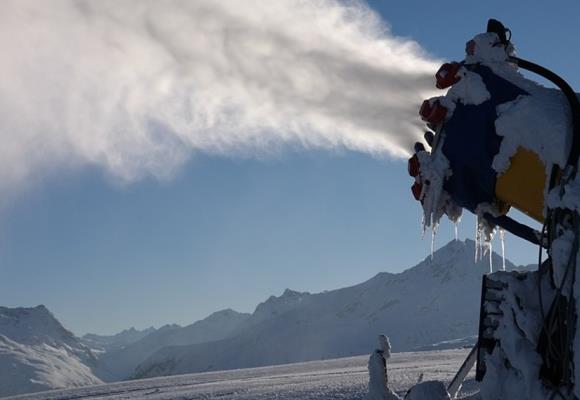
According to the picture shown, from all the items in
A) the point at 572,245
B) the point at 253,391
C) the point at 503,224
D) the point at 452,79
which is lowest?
the point at 253,391

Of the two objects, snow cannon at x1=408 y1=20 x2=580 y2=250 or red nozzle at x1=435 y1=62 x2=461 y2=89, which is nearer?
snow cannon at x1=408 y1=20 x2=580 y2=250

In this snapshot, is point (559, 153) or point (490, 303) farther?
point (490, 303)

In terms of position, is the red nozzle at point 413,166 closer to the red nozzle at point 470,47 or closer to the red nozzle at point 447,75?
the red nozzle at point 447,75

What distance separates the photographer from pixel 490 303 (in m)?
5.61

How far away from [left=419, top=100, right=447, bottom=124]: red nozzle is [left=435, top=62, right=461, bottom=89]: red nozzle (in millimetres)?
182

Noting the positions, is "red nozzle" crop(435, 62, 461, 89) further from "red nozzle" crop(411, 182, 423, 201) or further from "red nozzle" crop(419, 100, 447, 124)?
"red nozzle" crop(411, 182, 423, 201)

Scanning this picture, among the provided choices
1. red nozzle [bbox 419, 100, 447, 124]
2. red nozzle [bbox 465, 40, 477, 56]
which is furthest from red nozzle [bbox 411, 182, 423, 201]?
red nozzle [bbox 465, 40, 477, 56]

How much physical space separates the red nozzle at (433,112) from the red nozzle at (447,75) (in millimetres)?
182

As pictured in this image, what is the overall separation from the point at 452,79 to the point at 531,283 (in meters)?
2.06

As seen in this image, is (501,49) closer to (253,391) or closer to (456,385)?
(456,385)

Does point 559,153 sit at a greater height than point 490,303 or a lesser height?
greater

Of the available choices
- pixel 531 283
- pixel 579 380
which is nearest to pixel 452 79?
pixel 531 283

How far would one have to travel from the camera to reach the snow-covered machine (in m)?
5.05

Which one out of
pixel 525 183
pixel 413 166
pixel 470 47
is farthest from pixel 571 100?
pixel 413 166
